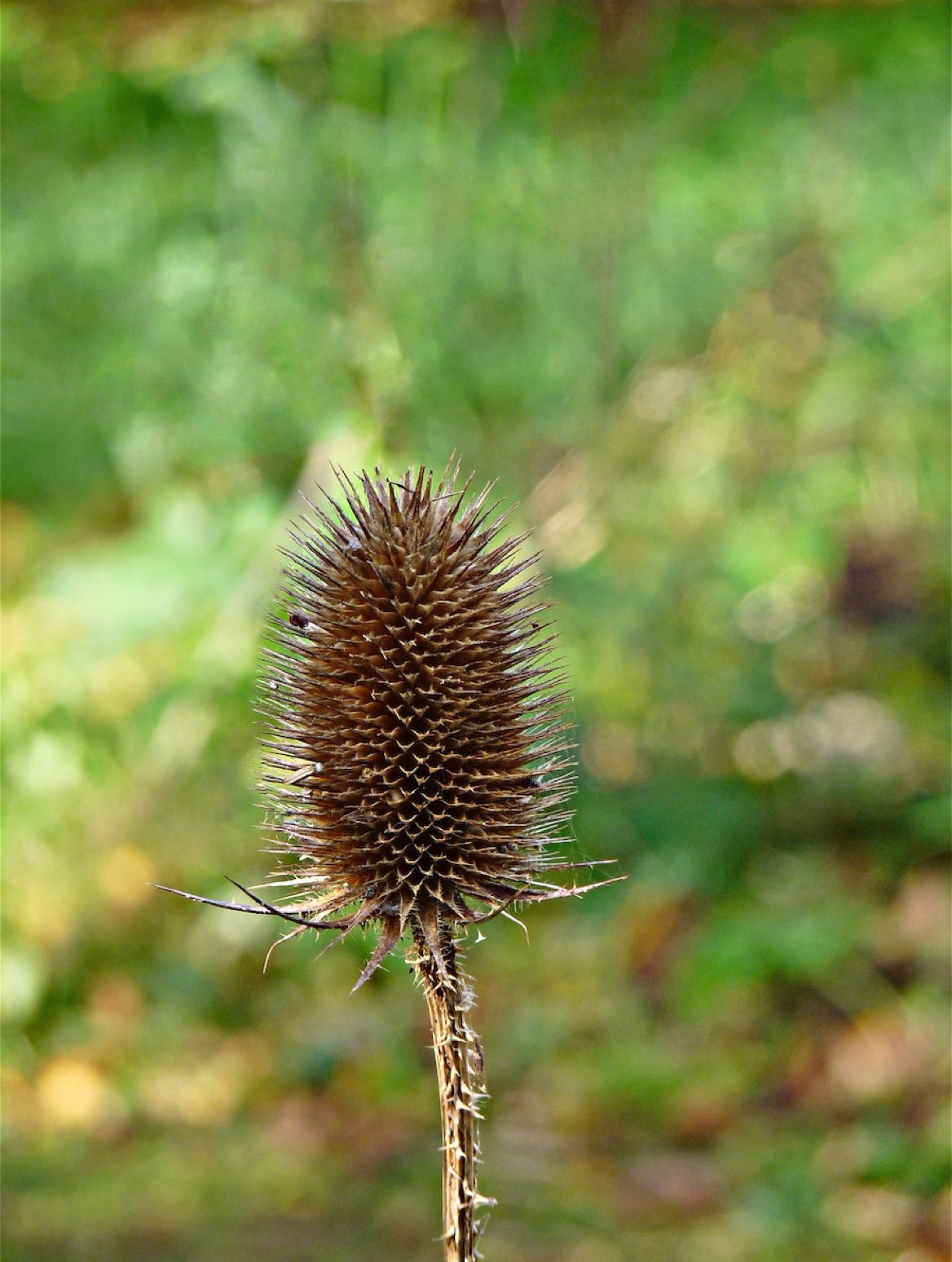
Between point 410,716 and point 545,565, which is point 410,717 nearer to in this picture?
point 410,716

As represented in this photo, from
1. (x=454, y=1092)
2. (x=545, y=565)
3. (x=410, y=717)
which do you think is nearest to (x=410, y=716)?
(x=410, y=717)

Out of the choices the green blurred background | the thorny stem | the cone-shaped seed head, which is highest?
the green blurred background

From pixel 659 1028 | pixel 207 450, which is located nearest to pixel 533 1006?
pixel 659 1028

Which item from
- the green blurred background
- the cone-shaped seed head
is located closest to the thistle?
the cone-shaped seed head

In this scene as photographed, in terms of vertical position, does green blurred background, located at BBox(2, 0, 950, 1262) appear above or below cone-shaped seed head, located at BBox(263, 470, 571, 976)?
above

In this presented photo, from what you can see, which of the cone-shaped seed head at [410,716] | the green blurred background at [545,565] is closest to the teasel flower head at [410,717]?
the cone-shaped seed head at [410,716]

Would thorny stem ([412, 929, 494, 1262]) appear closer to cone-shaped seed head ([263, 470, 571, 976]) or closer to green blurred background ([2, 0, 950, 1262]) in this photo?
cone-shaped seed head ([263, 470, 571, 976])

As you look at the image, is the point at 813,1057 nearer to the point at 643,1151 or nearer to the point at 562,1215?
the point at 643,1151

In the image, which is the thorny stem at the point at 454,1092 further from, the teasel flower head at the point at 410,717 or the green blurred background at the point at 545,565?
the green blurred background at the point at 545,565

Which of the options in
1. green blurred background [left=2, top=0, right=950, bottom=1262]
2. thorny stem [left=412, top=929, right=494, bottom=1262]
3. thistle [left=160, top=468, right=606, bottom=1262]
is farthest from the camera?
green blurred background [left=2, top=0, right=950, bottom=1262]
